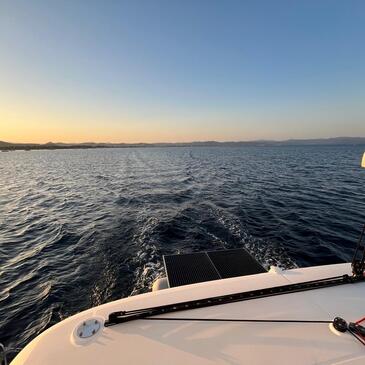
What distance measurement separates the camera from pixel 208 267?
5.02m

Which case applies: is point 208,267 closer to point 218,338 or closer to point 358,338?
point 218,338

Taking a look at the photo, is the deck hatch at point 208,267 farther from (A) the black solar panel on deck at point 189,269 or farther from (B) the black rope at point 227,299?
(B) the black rope at point 227,299

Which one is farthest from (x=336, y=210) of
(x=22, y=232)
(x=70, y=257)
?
(x=22, y=232)

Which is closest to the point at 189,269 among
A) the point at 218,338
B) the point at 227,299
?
the point at 227,299

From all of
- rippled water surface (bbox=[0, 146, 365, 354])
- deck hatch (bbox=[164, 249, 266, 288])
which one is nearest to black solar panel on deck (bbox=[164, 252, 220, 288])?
deck hatch (bbox=[164, 249, 266, 288])

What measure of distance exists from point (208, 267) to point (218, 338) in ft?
8.42

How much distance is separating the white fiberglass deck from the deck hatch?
135 centimetres

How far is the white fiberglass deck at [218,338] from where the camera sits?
2.24 m

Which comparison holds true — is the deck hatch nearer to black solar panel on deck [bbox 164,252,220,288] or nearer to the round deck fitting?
black solar panel on deck [bbox 164,252,220,288]

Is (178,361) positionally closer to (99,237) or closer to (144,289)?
(144,289)

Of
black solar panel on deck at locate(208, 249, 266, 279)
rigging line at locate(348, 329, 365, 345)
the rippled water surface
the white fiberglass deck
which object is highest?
rigging line at locate(348, 329, 365, 345)

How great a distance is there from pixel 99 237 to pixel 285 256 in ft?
25.5

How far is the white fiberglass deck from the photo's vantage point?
2236 mm

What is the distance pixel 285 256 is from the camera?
8.23 metres
